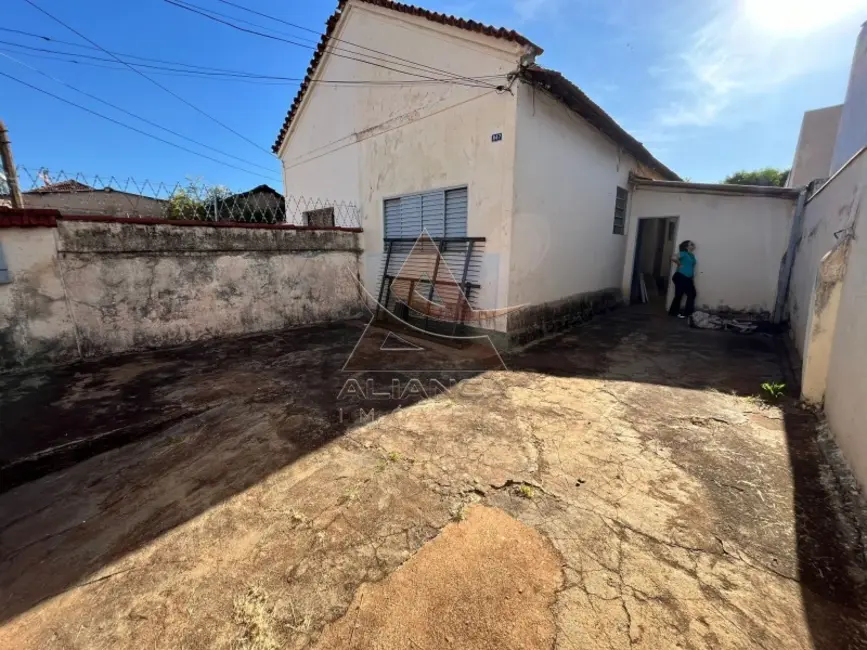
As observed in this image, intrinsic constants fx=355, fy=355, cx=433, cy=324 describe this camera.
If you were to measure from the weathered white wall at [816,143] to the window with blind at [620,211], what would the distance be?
9.62 metres

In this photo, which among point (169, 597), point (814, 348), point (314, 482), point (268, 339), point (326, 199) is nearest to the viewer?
point (169, 597)

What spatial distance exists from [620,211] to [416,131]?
5185mm

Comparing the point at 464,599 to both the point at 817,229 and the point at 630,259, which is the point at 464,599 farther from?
the point at 630,259

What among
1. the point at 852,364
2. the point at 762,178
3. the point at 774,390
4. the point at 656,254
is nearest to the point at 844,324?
the point at 852,364

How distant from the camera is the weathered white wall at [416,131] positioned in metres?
5.14

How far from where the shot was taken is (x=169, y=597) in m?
1.59

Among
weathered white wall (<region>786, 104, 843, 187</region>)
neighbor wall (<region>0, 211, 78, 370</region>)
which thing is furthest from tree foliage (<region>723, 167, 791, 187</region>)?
neighbor wall (<region>0, 211, 78, 370</region>)

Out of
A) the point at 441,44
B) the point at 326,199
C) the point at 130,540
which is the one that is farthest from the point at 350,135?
A: the point at 130,540

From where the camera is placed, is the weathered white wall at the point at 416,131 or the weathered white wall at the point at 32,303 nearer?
the weathered white wall at the point at 32,303

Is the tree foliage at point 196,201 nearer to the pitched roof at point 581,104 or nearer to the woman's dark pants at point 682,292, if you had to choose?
the pitched roof at point 581,104

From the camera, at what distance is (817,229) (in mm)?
5105

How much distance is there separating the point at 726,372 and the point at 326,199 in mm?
8547

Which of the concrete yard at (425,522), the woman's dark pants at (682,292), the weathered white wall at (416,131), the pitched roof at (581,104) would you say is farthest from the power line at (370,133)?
the woman's dark pants at (682,292)

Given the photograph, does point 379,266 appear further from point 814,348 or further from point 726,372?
point 814,348
